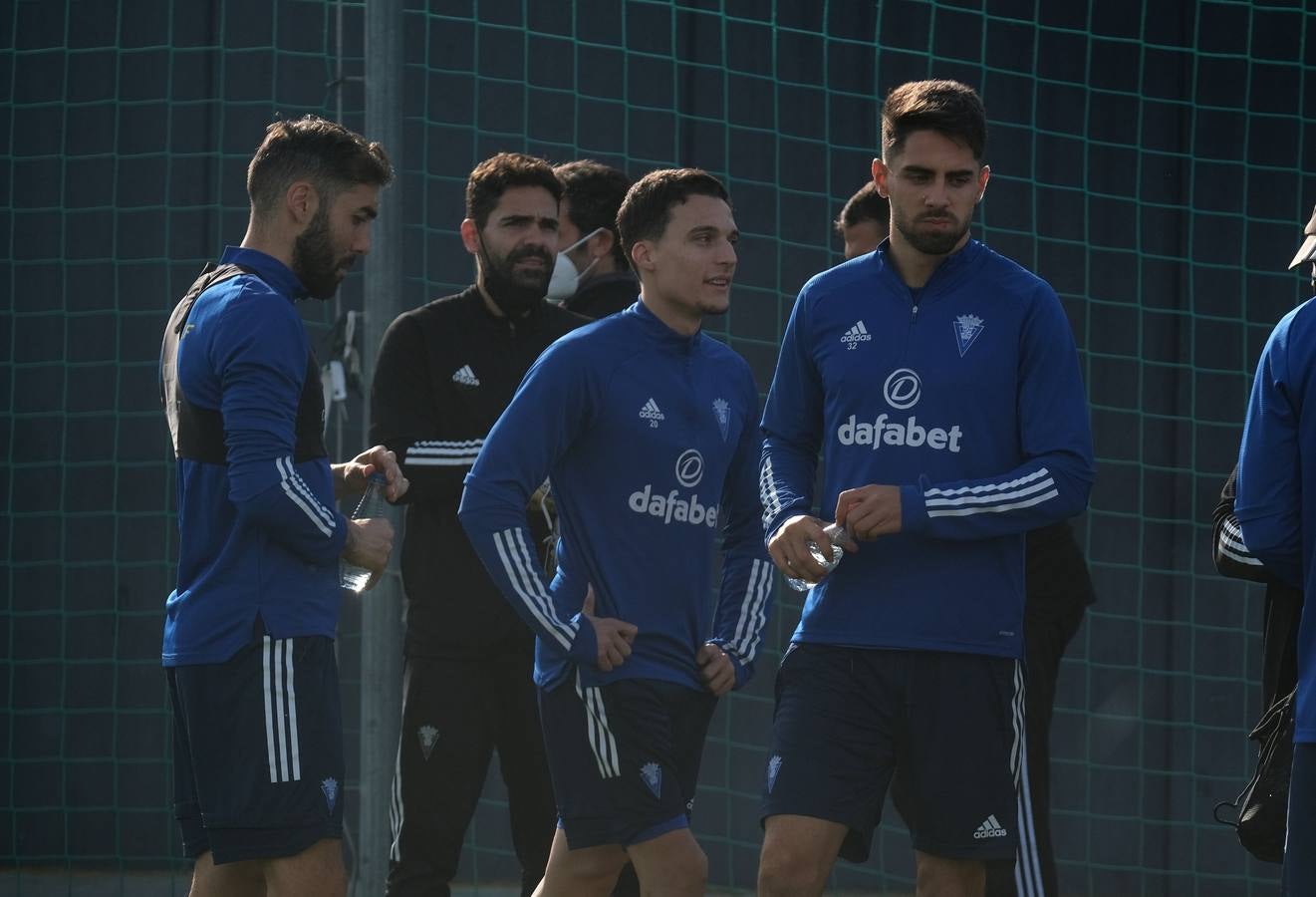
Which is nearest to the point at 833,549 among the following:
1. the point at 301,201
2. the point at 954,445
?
the point at 954,445

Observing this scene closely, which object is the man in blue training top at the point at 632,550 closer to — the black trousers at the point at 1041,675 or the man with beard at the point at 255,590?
the man with beard at the point at 255,590

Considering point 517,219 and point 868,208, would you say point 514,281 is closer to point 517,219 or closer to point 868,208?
point 517,219

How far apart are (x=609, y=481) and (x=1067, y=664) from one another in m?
3.42

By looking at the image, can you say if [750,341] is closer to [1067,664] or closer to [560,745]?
[1067,664]

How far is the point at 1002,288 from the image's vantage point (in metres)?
3.49

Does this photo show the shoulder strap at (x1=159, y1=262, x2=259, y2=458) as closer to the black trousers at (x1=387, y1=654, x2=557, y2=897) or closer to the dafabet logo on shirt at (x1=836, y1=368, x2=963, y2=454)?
the black trousers at (x1=387, y1=654, x2=557, y2=897)

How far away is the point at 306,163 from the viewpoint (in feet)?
11.7

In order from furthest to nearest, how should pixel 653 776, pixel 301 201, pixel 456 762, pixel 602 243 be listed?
pixel 602 243 < pixel 456 762 < pixel 301 201 < pixel 653 776

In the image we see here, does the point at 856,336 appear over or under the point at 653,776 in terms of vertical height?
over

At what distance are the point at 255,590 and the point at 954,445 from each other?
1.36 m

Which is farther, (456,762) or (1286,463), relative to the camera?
(456,762)

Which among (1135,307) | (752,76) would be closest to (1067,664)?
(1135,307)

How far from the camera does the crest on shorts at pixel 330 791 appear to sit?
3365 mm

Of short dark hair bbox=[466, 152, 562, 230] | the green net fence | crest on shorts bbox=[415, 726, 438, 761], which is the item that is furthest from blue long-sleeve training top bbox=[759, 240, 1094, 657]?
the green net fence
